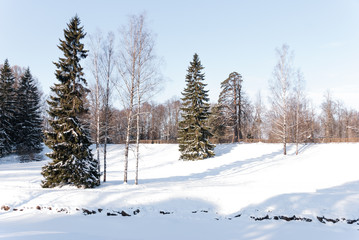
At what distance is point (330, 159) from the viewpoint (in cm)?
1881

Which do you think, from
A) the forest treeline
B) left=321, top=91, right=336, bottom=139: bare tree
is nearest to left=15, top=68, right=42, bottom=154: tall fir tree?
the forest treeline

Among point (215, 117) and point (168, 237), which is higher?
point (215, 117)

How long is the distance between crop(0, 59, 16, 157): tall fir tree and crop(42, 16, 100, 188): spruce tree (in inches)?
802

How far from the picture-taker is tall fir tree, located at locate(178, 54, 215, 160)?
23875 mm

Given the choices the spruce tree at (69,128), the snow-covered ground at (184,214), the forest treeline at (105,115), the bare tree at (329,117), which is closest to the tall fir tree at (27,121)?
the forest treeline at (105,115)

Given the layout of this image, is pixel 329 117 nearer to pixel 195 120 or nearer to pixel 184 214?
pixel 195 120

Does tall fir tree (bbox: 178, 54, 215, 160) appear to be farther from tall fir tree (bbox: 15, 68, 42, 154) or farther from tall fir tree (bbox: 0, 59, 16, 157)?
tall fir tree (bbox: 0, 59, 16, 157)

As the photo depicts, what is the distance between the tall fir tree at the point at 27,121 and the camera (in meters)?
28.7

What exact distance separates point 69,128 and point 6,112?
23.6m

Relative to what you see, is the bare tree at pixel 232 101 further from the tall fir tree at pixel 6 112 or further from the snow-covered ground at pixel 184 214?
the tall fir tree at pixel 6 112

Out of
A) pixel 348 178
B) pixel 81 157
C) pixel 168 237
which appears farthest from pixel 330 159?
pixel 81 157

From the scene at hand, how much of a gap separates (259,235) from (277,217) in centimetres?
188

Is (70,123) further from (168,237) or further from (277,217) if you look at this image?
(277,217)

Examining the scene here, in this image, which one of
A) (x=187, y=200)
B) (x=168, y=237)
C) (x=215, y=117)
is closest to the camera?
(x=168, y=237)
